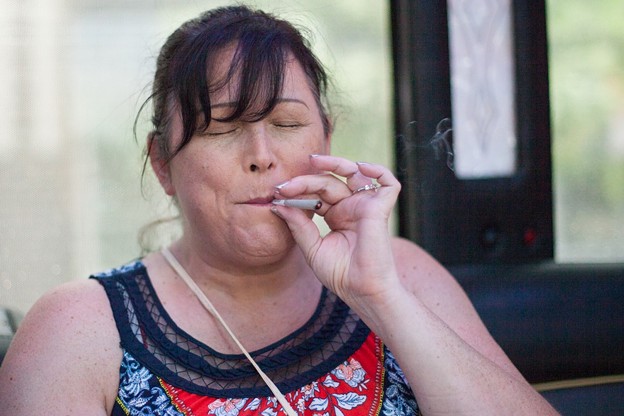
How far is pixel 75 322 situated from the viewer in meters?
1.77

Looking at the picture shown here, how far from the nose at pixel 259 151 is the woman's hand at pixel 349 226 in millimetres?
58

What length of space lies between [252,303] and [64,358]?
43cm

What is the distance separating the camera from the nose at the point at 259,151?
1720mm

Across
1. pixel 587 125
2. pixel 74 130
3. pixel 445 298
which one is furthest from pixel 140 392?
pixel 587 125

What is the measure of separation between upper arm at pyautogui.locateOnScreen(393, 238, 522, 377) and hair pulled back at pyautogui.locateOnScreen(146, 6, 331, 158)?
39 centimetres

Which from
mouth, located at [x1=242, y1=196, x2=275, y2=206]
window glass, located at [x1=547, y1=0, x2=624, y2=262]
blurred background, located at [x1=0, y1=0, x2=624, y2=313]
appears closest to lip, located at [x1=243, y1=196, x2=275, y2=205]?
mouth, located at [x1=242, y1=196, x2=275, y2=206]

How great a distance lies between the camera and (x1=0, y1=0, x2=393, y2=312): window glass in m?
2.68

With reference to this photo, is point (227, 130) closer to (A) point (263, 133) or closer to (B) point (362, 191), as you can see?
(A) point (263, 133)

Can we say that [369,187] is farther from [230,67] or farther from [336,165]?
[230,67]

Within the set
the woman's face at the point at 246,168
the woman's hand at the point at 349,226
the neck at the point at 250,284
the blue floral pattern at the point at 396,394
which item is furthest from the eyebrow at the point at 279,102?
the blue floral pattern at the point at 396,394

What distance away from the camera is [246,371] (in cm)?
178

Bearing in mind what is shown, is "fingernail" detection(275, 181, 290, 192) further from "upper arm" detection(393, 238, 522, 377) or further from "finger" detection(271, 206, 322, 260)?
"upper arm" detection(393, 238, 522, 377)

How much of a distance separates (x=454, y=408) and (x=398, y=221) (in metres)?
1.25

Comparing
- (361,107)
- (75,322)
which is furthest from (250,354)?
(361,107)
